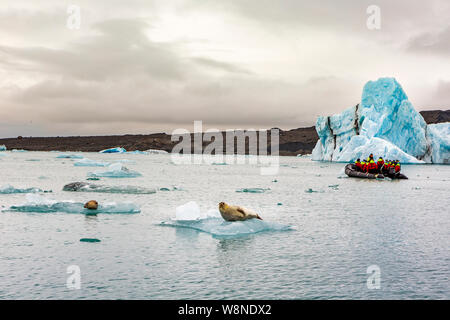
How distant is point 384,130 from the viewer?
52656 millimetres

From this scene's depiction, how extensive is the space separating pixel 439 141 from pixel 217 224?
55645 millimetres

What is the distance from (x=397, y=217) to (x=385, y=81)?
4332 centimetres

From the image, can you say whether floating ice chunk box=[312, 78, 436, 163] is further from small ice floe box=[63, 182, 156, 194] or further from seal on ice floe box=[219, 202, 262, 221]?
seal on ice floe box=[219, 202, 262, 221]

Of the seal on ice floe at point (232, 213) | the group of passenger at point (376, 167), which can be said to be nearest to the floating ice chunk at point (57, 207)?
the seal on ice floe at point (232, 213)

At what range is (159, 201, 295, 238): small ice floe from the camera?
29.7 feet

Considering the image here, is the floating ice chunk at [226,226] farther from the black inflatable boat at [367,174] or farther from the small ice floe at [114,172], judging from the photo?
the black inflatable boat at [367,174]

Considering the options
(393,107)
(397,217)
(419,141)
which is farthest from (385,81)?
(397,217)

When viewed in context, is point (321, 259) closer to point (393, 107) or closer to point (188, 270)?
point (188, 270)

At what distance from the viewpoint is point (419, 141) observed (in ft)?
183

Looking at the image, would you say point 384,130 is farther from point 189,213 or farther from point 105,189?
point 189,213

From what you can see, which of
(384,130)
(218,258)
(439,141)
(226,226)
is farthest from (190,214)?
(439,141)
